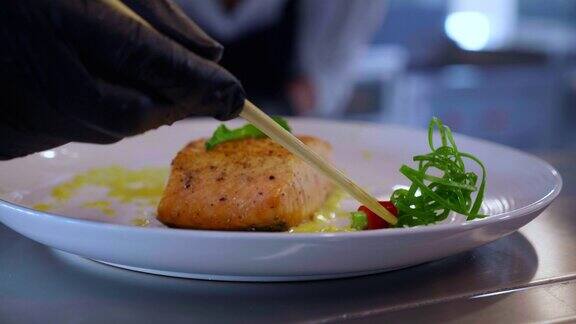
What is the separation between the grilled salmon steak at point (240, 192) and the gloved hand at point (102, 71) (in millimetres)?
327

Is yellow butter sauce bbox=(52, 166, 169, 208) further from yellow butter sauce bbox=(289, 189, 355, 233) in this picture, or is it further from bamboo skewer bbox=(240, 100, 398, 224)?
bamboo skewer bbox=(240, 100, 398, 224)

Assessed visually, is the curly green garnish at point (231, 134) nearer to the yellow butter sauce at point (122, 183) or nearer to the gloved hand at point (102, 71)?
the yellow butter sauce at point (122, 183)

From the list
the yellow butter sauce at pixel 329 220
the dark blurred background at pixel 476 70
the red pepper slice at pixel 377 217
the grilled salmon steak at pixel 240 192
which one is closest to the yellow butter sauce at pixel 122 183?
the grilled salmon steak at pixel 240 192

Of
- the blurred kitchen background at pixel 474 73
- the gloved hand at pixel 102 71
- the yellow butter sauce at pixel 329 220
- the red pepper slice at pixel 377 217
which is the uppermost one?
the gloved hand at pixel 102 71

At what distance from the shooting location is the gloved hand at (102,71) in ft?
2.45

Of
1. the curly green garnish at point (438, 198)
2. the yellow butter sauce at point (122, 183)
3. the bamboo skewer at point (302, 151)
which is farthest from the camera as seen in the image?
the yellow butter sauce at point (122, 183)

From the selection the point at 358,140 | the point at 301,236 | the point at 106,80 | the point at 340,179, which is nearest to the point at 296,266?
the point at 301,236

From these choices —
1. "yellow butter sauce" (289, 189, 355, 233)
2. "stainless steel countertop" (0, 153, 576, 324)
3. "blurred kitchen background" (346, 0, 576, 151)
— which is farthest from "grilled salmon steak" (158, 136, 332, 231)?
"blurred kitchen background" (346, 0, 576, 151)

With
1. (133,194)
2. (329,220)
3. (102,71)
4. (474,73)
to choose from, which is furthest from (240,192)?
(474,73)

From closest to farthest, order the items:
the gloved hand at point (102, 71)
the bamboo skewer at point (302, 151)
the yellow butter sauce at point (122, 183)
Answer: the gloved hand at point (102, 71), the bamboo skewer at point (302, 151), the yellow butter sauce at point (122, 183)

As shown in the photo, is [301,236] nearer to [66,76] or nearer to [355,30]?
[66,76]

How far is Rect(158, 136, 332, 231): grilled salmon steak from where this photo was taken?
3.74 ft

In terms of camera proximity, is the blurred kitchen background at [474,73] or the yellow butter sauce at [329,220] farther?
the blurred kitchen background at [474,73]

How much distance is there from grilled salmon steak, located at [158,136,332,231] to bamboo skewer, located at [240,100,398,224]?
0.57ft
